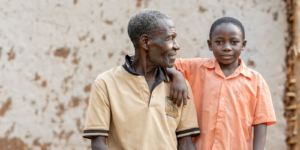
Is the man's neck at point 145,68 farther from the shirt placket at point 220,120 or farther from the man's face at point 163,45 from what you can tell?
the shirt placket at point 220,120

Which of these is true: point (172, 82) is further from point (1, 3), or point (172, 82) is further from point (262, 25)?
point (1, 3)

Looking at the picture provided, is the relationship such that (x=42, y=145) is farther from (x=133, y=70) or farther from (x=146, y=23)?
(x=146, y=23)

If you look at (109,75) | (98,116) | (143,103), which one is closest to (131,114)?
(143,103)

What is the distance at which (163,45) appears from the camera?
2.17 metres

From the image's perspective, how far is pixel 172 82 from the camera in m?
2.27

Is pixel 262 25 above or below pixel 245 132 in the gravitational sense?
above

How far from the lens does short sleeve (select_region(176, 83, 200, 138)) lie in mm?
2232

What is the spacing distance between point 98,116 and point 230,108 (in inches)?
36.5

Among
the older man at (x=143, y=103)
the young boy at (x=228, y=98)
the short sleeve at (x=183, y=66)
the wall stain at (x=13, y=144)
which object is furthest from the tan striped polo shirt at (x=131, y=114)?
the wall stain at (x=13, y=144)

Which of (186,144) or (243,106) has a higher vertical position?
(243,106)

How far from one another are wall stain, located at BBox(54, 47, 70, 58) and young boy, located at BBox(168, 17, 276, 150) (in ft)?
5.65

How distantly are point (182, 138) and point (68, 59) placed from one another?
1.94 metres

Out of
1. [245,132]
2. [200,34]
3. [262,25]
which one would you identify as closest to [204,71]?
[245,132]

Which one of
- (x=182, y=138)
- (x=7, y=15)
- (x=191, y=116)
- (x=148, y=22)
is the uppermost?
(x=7, y=15)
